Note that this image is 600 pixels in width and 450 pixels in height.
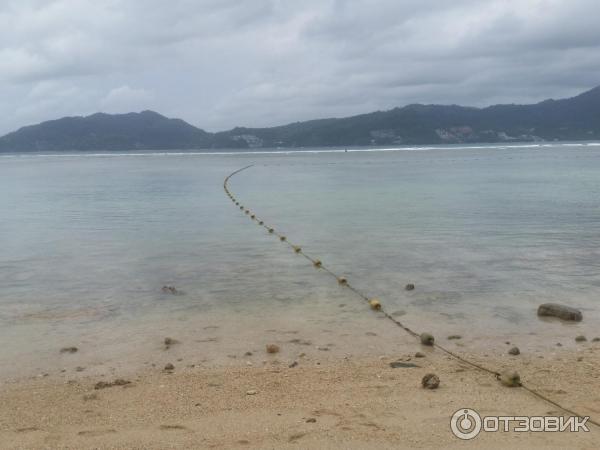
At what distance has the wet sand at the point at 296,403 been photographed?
4805 millimetres

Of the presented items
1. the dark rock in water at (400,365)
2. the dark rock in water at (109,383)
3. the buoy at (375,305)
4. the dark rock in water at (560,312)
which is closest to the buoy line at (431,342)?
the buoy at (375,305)

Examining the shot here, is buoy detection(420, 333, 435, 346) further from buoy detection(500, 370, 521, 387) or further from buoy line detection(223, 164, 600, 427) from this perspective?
buoy detection(500, 370, 521, 387)

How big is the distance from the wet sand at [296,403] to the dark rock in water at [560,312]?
114 centimetres

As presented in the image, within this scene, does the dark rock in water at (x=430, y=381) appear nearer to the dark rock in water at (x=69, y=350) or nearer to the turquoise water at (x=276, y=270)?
the turquoise water at (x=276, y=270)

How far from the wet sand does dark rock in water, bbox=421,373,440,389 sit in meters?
0.09

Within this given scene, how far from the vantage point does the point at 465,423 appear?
502cm

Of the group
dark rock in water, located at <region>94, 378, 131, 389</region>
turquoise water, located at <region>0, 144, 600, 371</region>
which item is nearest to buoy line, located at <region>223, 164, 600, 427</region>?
turquoise water, located at <region>0, 144, 600, 371</region>

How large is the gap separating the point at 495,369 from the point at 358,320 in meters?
2.29

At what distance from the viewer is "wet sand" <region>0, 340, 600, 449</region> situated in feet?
15.8

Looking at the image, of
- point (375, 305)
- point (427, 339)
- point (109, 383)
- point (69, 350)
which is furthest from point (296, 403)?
point (375, 305)

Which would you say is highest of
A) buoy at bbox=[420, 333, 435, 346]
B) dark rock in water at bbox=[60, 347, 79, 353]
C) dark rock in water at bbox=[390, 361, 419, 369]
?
dark rock in water at bbox=[60, 347, 79, 353]

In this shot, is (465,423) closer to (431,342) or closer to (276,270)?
(431,342)

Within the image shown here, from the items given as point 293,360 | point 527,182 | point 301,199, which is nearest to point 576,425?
point 293,360

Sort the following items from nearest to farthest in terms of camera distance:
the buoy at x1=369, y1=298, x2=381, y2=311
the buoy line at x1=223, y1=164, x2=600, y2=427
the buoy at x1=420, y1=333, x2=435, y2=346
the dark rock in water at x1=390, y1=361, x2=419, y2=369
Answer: the buoy line at x1=223, y1=164, x2=600, y2=427, the dark rock in water at x1=390, y1=361, x2=419, y2=369, the buoy at x1=420, y1=333, x2=435, y2=346, the buoy at x1=369, y1=298, x2=381, y2=311
